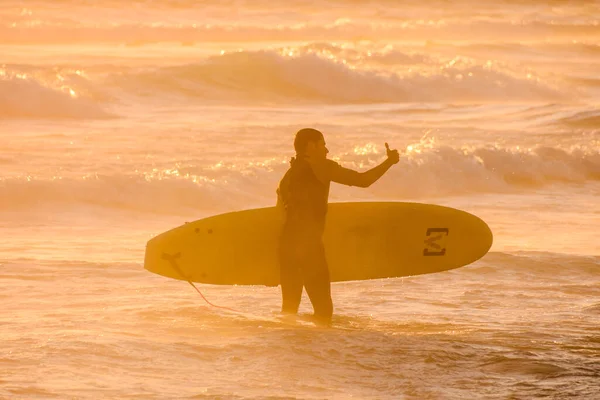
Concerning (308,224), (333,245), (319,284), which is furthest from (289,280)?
(333,245)

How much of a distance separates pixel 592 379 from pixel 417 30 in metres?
55.5

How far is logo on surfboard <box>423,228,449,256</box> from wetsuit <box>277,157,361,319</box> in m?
1.27

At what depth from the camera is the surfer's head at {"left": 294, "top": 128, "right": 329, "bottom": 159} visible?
839cm

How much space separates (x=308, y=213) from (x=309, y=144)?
19.4 inches

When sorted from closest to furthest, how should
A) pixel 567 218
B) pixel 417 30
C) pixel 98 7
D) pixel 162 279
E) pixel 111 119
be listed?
pixel 162 279, pixel 567 218, pixel 111 119, pixel 98 7, pixel 417 30

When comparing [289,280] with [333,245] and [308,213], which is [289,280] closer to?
[308,213]

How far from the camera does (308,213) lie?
8.52m

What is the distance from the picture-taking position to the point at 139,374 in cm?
705

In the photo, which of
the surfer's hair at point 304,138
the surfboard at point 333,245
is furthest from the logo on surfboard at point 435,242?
the surfer's hair at point 304,138

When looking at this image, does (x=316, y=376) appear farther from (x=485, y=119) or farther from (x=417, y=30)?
(x=417, y=30)

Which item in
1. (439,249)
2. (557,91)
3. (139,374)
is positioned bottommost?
(139,374)

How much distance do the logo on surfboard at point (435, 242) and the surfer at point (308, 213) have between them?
1.27m

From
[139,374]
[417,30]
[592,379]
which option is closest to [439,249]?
[592,379]

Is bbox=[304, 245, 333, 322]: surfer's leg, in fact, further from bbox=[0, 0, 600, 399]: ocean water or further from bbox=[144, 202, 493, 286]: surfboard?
bbox=[144, 202, 493, 286]: surfboard
